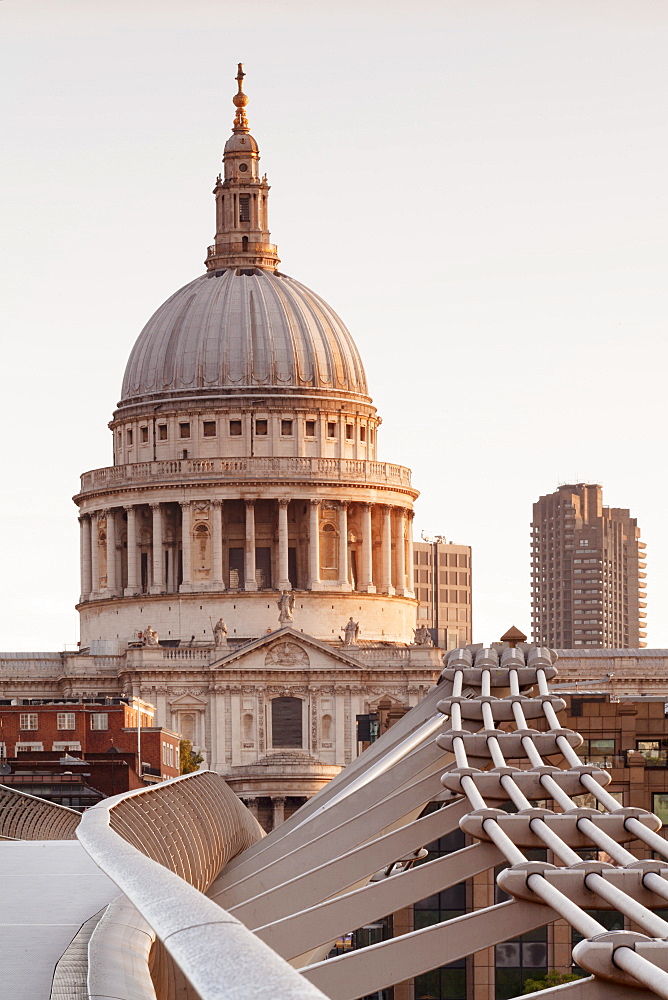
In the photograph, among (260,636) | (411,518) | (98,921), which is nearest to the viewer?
(98,921)

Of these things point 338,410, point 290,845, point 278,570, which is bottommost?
point 290,845

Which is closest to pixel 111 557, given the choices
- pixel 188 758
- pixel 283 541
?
pixel 283 541

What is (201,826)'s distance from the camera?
39156mm

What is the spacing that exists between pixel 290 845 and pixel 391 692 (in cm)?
12066

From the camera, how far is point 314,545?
16988 cm

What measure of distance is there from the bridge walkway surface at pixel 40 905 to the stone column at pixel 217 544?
436 ft

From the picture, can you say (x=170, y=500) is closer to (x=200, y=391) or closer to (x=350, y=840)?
(x=200, y=391)

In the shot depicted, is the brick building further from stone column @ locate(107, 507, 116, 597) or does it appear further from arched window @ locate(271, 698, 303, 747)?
stone column @ locate(107, 507, 116, 597)

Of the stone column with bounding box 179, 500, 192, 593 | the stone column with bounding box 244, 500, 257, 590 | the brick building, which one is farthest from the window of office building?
the stone column with bounding box 244, 500, 257, 590

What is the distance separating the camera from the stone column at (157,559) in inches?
6639

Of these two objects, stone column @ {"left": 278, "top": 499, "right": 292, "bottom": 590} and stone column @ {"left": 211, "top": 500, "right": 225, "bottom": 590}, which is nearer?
stone column @ {"left": 211, "top": 500, "right": 225, "bottom": 590}

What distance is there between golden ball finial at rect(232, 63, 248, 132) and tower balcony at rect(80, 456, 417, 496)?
98.1 ft

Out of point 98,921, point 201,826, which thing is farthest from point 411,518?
Answer: point 98,921

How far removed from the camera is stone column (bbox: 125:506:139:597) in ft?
557
